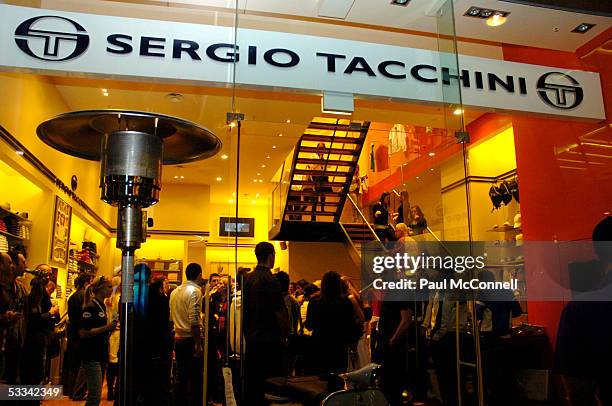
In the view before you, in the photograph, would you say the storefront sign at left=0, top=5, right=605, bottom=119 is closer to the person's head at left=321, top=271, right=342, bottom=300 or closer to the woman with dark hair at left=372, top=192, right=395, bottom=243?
the woman with dark hair at left=372, top=192, right=395, bottom=243

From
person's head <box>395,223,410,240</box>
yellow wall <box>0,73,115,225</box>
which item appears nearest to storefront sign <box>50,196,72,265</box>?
yellow wall <box>0,73,115,225</box>

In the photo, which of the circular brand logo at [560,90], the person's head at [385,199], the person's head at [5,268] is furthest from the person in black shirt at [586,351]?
the person's head at [5,268]

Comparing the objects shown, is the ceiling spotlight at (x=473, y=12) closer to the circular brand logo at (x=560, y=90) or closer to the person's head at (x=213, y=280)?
the circular brand logo at (x=560, y=90)

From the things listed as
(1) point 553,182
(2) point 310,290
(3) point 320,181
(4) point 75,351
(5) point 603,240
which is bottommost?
(4) point 75,351

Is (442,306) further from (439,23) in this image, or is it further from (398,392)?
Result: (439,23)

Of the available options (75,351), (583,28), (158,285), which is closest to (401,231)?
(583,28)

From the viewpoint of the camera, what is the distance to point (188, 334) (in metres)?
2.86

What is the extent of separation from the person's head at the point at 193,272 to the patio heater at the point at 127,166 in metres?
1.78

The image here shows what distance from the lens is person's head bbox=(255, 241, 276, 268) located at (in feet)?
11.0

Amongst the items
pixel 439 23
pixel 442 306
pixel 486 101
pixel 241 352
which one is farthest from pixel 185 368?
pixel 439 23

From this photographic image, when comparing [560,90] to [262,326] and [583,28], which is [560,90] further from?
[262,326]

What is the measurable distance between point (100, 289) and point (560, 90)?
3.57 m

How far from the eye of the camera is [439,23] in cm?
354

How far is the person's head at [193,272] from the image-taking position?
294cm
